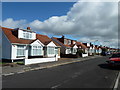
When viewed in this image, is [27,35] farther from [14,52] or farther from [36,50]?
[14,52]

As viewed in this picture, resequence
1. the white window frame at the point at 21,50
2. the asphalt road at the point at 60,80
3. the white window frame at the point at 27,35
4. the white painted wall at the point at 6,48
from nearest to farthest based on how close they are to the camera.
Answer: the asphalt road at the point at 60,80
the white painted wall at the point at 6,48
the white window frame at the point at 21,50
the white window frame at the point at 27,35

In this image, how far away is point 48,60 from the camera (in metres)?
20.1

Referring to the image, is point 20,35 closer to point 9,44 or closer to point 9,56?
point 9,44

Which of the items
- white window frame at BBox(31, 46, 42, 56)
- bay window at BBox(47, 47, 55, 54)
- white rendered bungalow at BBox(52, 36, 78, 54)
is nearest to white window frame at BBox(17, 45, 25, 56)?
white window frame at BBox(31, 46, 42, 56)

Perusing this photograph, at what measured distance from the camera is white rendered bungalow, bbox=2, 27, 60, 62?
18031mm

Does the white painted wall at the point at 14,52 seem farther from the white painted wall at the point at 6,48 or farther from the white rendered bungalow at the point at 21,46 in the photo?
the white painted wall at the point at 6,48

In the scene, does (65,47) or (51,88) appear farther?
(65,47)

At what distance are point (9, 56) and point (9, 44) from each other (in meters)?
1.93

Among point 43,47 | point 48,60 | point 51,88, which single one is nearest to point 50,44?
point 43,47

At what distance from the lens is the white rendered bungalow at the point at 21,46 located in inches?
710

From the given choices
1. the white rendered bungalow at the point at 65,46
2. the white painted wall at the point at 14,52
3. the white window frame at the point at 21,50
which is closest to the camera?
the white painted wall at the point at 14,52

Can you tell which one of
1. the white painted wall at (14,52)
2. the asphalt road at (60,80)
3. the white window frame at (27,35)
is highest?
the white window frame at (27,35)

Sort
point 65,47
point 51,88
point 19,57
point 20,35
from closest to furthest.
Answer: point 51,88 → point 19,57 → point 20,35 → point 65,47


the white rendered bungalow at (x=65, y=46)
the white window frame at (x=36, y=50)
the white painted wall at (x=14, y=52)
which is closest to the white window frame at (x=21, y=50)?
the white painted wall at (x=14, y=52)
